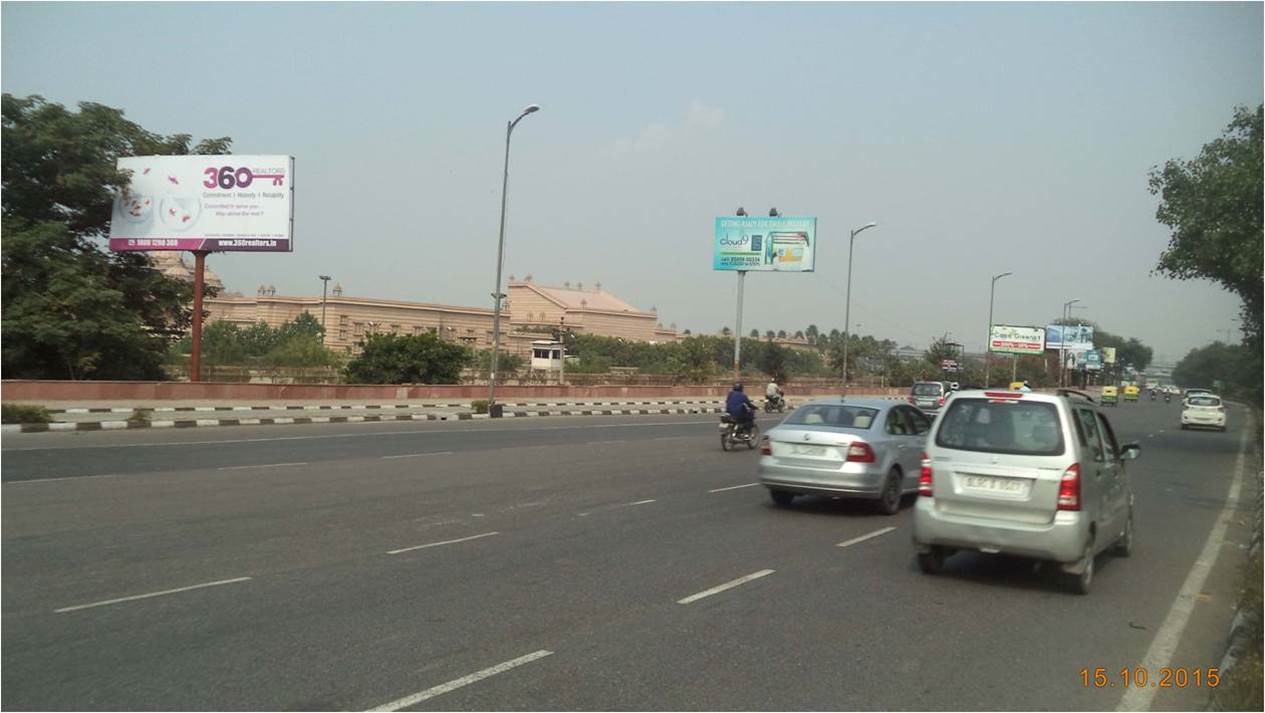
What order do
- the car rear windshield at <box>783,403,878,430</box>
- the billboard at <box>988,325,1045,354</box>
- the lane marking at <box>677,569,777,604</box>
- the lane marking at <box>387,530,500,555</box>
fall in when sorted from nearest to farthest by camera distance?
the lane marking at <box>677,569,777,604</box>, the lane marking at <box>387,530,500,555</box>, the car rear windshield at <box>783,403,878,430</box>, the billboard at <box>988,325,1045,354</box>

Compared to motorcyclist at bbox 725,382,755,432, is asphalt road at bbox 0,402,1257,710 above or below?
below

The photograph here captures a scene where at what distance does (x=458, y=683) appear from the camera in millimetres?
5559

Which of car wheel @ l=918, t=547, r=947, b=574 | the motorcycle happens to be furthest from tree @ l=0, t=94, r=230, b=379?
car wheel @ l=918, t=547, r=947, b=574

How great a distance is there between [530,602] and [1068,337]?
9013 cm

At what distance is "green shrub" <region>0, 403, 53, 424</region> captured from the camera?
2234 centimetres

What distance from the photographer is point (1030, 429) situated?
838cm

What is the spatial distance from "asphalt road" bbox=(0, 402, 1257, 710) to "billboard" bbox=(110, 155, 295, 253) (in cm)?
1951

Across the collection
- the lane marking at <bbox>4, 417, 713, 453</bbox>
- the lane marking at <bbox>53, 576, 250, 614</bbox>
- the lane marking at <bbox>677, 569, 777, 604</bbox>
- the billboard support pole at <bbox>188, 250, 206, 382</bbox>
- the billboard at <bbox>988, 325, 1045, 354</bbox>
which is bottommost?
the lane marking at <bbox>4, 417, 713, 453</bbox>

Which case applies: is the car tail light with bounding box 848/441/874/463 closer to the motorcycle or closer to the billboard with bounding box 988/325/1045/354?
the motorcycle

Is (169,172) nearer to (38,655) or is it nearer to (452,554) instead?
(452,554)

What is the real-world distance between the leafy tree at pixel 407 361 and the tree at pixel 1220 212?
111 feet

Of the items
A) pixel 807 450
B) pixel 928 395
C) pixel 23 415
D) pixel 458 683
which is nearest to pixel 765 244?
pixel 928 395

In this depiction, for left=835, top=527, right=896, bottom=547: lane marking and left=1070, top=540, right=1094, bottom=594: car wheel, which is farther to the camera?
left=835, top=527, right=896, bottom=547: lane marking

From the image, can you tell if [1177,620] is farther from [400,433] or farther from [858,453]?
[400,433]
